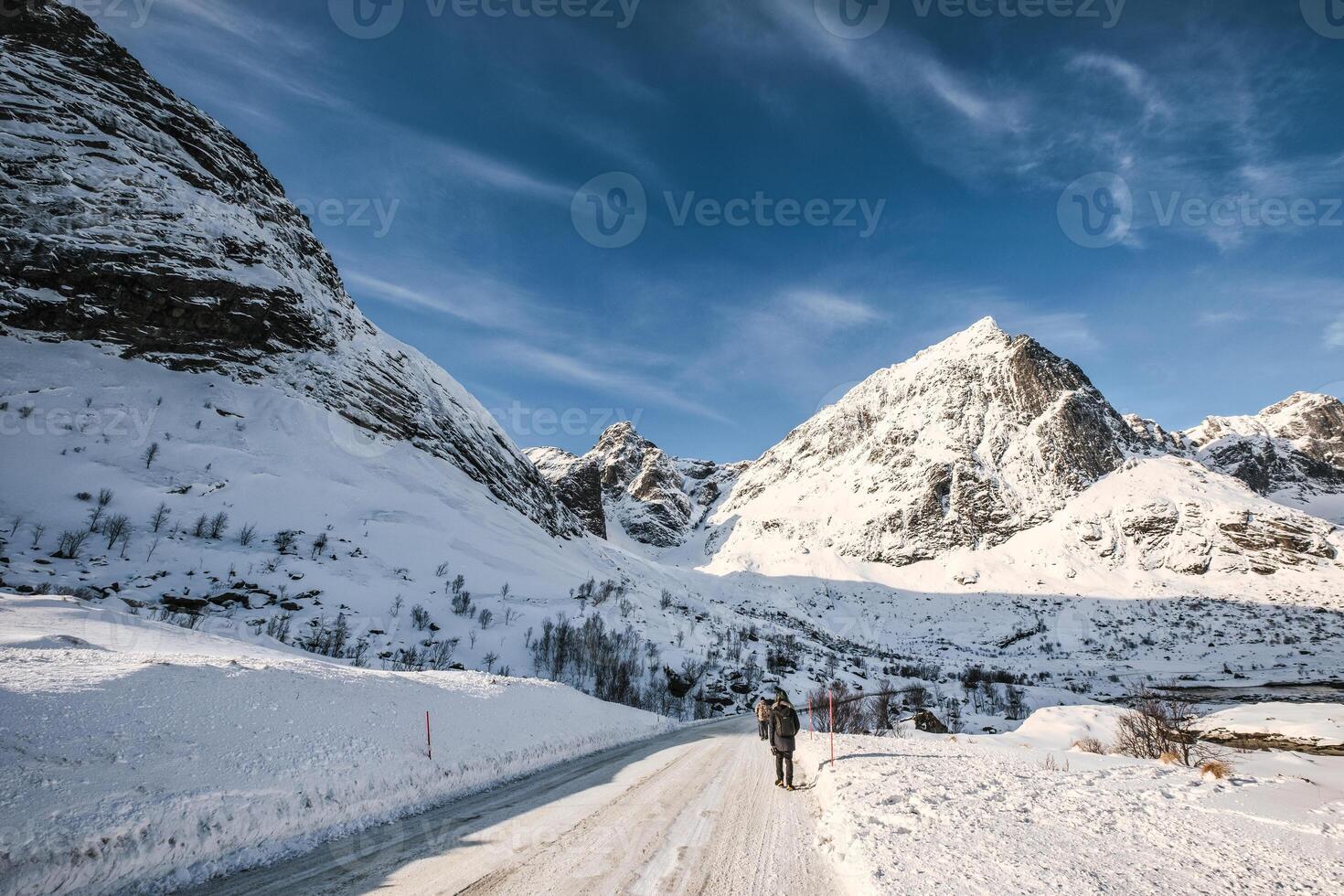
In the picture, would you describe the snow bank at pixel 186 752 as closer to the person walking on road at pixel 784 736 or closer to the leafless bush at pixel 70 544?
the person walking on road at pixel 784 736

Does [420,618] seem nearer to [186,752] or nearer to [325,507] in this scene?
[325,507]

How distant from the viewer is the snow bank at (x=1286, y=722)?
515 inches

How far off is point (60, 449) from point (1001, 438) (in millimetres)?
132783

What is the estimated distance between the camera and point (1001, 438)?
367 feet

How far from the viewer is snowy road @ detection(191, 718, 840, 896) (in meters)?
4.54

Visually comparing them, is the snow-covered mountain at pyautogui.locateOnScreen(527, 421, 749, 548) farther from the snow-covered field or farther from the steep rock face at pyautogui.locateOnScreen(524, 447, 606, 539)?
the snow-covered field

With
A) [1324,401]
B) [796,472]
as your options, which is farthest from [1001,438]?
[1324,401]

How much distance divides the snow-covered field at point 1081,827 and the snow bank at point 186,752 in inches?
241

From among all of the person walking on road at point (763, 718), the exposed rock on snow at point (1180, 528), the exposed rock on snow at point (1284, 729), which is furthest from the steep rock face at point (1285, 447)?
the person walking on road at point (763, 718)

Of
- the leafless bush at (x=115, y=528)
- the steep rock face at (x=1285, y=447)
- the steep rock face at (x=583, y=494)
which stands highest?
the steep rock face at (x=1285, y=447)

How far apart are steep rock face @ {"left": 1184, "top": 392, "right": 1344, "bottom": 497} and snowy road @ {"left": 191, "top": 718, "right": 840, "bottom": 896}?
205989 millimetres

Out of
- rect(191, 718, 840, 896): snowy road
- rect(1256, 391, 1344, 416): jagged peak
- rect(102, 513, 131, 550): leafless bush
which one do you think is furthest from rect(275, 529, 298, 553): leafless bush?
rect(1256, 391, 1344, 416): jagged peak

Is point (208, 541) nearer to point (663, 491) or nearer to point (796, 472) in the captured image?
point (796, 472)

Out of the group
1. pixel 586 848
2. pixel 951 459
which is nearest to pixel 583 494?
pixel 951 459
